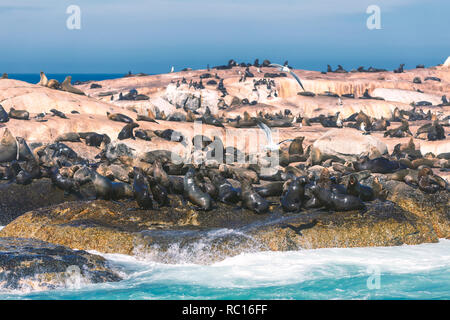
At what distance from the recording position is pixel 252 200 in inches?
469

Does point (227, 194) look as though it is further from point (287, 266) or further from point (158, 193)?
point (287, 266)

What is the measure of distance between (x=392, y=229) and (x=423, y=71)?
42007 millimetres

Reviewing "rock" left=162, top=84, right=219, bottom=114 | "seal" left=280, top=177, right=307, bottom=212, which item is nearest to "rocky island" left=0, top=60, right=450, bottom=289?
"seal" left=280, top=177, right=307, bottom=212

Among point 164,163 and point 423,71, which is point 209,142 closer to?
point 164,163

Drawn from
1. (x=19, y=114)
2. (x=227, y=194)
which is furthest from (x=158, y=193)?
(x=19, y=114)

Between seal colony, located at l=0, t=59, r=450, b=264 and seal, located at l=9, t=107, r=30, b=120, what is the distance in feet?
0.13

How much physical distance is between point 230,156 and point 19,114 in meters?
9.29

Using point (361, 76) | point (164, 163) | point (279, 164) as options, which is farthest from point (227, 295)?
point (361, 76)

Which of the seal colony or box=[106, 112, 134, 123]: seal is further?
box=[106, 112, 134, 123]: seal

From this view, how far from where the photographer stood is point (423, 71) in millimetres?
50281

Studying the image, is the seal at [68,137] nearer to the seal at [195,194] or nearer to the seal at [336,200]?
the seal at [195,194]

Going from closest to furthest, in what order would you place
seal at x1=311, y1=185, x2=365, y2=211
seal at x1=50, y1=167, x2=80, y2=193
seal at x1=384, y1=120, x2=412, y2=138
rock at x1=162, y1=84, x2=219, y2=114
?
seal at x1=311, y1=185, x2=365, y2=211 < seal at x1=50, y1=167, x2=80, y2=193 < seal at x1=384, y1=120, x2=412, y2=138 < rock at x1=162, y1=84, x2=219, y2=114

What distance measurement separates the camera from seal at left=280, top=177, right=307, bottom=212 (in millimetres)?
11844

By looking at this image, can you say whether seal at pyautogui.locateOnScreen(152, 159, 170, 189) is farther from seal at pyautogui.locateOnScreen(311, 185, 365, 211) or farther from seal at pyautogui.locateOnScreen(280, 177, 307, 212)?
seal at pyautogui.locateOnScreen(311, 185, 365, 211)
